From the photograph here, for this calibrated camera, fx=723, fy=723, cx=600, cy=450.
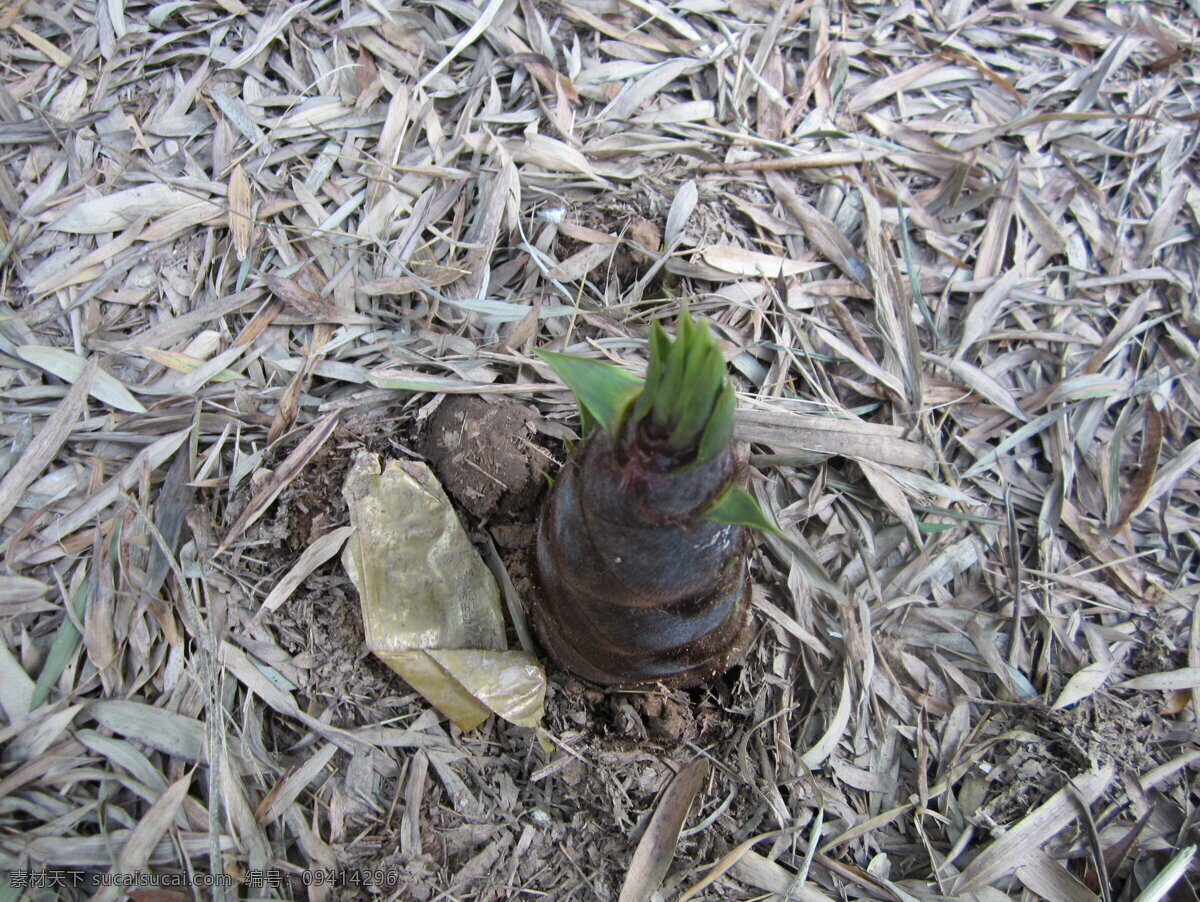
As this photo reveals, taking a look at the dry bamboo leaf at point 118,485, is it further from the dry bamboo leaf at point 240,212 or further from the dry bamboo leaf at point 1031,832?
the dry bamboo leaf at point 1031,832

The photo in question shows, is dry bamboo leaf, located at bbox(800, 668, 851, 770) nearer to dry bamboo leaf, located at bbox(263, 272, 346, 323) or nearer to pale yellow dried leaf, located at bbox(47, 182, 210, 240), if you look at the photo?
dry bamboo leaf, located at bbox(263, 272, 346, 323)

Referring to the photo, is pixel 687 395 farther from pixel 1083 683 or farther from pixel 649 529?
pixel 1083 683

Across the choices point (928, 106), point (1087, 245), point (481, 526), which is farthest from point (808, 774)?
point (928, 106)

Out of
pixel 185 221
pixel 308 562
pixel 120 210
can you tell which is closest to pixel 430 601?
pixel 308 562

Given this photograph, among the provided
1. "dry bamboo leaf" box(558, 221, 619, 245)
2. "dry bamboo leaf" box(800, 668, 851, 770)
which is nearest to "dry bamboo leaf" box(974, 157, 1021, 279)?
"dry bamboo leaf" box(558, 221, 619, 245)

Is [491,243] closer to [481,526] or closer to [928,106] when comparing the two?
[481,526]

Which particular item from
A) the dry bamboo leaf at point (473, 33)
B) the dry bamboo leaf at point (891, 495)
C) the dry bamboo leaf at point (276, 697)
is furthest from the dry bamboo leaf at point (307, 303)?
the dry bamboo leaf at point (891, 495)
